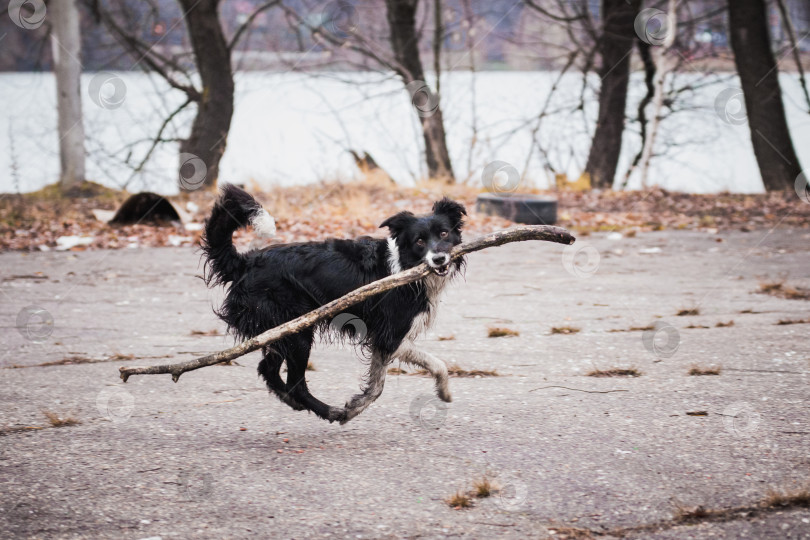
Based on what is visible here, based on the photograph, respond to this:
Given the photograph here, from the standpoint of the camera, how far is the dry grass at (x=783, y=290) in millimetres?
7578

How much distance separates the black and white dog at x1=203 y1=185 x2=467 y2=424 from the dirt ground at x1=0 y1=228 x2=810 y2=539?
0.90 feet

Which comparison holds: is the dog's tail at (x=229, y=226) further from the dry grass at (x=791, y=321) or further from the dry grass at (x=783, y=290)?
the dry grass at (x=783, y=290)

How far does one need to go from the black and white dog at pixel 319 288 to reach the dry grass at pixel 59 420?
98 cm

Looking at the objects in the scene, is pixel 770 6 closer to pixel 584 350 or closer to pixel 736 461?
pixel 584 350

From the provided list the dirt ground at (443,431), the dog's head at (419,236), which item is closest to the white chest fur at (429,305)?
the dog's head at (419,236)

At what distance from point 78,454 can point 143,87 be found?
13639 mm

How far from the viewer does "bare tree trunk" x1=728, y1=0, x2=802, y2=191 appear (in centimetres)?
1496

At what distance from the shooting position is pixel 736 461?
3607 mm

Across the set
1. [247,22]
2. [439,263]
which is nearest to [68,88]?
[247,22]

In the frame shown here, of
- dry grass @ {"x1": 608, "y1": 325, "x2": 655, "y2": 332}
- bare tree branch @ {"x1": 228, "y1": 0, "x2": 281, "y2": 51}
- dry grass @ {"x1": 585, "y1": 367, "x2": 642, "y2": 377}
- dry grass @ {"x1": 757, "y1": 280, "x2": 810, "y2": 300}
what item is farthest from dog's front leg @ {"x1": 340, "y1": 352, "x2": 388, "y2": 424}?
bare tree branch @ {"x1": 228, "y1": 0, "x2": 281, "y2": 51}

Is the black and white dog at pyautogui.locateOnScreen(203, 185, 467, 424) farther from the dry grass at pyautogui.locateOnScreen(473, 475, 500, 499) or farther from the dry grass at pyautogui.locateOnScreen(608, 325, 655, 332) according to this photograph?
the dry grass at pyautogui.locateOnScreen(608, 325, 655, 332)

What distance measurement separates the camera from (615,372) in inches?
204

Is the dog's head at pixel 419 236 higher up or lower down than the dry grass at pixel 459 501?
higher up

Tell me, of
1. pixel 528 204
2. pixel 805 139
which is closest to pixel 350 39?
pixel 528 204
